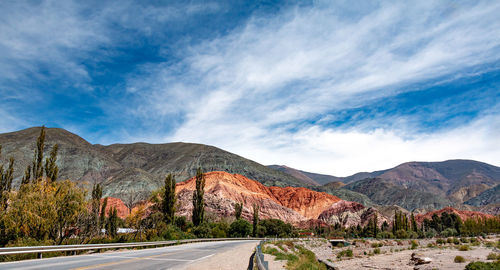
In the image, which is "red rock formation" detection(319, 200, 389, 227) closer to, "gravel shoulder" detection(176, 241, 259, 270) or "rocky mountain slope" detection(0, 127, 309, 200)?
"rocky mountain slope" detection(0, 127, 309, 200)

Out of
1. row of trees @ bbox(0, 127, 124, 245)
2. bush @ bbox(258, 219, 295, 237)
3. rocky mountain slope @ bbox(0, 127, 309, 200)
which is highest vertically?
rocky mountain slope @ bbox(0, 127, 309, 200)

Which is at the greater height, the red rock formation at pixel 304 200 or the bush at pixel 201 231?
the red rock formation at pixel 304 200

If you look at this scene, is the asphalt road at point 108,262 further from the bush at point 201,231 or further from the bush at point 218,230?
the bush at point 218,230

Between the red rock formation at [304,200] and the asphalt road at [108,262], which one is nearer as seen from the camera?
the asphalt road at [108,262]

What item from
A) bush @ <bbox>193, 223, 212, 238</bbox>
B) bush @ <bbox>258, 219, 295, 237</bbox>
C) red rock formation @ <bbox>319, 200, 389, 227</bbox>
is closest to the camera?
bush @ <bbox>193, 223, 212, 238</bbox>

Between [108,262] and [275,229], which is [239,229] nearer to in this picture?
[275,229]

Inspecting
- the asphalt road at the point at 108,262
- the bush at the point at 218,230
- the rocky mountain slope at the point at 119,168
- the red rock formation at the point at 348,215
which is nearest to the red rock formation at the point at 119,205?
the rocky mountain slope at the point at 119,168

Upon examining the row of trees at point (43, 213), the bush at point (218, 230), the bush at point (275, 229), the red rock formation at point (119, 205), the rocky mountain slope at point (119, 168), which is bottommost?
the bush at point (275, 229)

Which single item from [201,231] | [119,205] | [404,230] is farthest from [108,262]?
[119,205]


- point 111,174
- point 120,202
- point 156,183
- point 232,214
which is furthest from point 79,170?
point 232,214

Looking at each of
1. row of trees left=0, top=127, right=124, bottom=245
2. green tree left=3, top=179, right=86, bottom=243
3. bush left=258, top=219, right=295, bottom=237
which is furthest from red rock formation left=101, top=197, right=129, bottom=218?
green tree left=3, top=179, right=86, bottom=243

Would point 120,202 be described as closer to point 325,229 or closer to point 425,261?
point 325,229

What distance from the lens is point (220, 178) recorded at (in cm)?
13038

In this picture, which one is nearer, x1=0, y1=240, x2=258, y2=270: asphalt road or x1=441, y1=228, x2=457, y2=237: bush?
x1=0, y1=240, x2=258, y2=270: asphalt road
